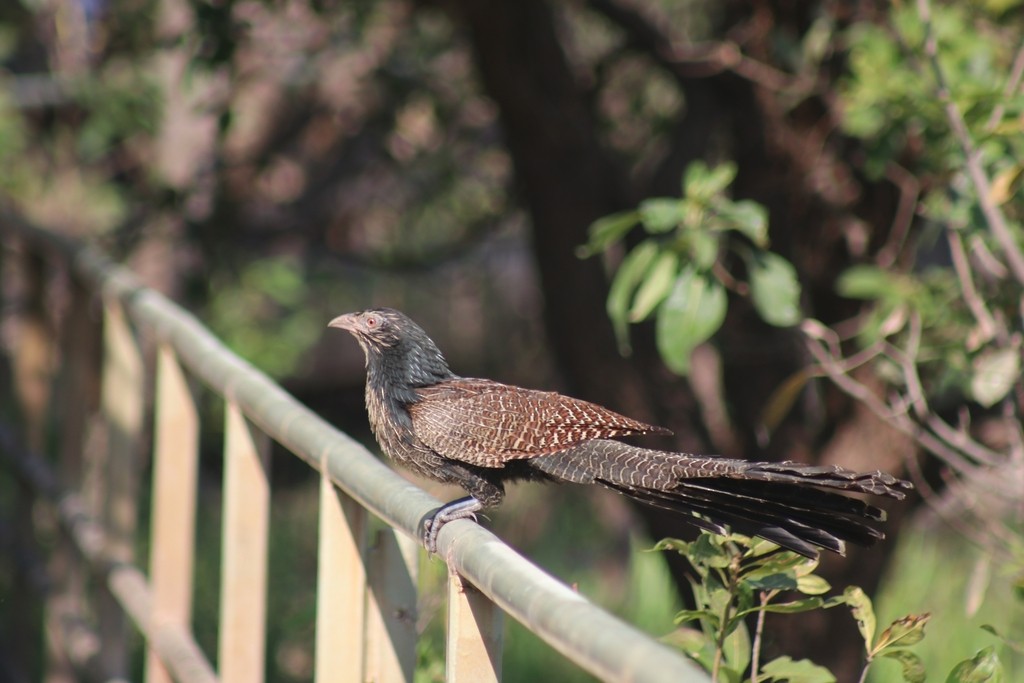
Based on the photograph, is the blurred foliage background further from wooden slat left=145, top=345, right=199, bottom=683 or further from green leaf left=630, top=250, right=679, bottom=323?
wooden slat left=145, top=345, right=199, bottom=683

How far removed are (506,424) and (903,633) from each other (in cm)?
77

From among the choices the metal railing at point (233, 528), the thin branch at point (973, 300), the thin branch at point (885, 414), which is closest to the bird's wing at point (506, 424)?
the metal railing at point (233, 528)

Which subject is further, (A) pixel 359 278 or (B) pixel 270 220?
(A) pixel 359 278

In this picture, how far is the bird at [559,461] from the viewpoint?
5.61 ft

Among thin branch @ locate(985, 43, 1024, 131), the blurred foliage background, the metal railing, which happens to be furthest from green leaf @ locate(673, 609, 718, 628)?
thin branch @ locate(985, 43, 1024, 131)

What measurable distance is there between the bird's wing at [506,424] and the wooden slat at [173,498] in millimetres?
826

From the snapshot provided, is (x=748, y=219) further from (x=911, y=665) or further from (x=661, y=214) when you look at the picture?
(x=911, y=665)

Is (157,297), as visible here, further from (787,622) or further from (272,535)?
(272,535)

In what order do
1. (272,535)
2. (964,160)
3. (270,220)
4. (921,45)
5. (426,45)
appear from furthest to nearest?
(272,535) < (270,220) < (426,45) < (921,45) < (964,160)

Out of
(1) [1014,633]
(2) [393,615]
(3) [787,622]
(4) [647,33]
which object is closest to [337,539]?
(2) [393,615]

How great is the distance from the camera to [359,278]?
391 inches

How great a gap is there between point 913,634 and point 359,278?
27.6 feet

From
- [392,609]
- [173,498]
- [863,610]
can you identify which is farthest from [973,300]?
[173,498]

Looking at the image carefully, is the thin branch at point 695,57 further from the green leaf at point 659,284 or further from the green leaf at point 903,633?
the green leaf at point 903,633
